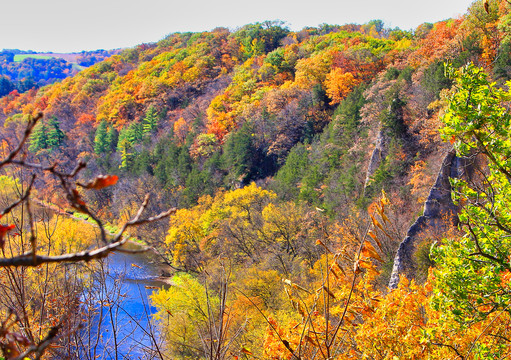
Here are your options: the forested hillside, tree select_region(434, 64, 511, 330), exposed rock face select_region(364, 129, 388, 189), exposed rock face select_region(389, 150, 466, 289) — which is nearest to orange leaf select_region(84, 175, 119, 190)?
the forested hillside

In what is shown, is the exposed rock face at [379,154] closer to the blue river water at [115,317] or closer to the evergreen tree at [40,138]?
the blue river water at [115,317]

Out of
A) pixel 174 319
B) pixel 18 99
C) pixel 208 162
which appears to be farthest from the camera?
pixel 18 99

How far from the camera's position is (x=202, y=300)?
18812 millimetres

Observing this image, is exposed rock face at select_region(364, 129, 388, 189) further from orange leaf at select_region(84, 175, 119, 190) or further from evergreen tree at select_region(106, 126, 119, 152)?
evergreen tree at select_region(106, 126, 119, 152)

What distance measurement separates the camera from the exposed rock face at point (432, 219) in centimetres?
1598

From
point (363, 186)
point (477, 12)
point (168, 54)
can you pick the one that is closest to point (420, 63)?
point (477, 12)

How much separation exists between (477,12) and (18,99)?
82.4 meters

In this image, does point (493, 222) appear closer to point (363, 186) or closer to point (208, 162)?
point (363, 186)

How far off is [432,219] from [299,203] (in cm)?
1253

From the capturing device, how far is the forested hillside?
9.29 feet

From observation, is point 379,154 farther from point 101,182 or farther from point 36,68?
point 36,68

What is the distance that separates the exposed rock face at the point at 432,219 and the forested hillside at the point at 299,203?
0.09 meters

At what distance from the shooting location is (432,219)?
17109 millimetres

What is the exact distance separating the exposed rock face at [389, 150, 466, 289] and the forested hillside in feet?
0.28
